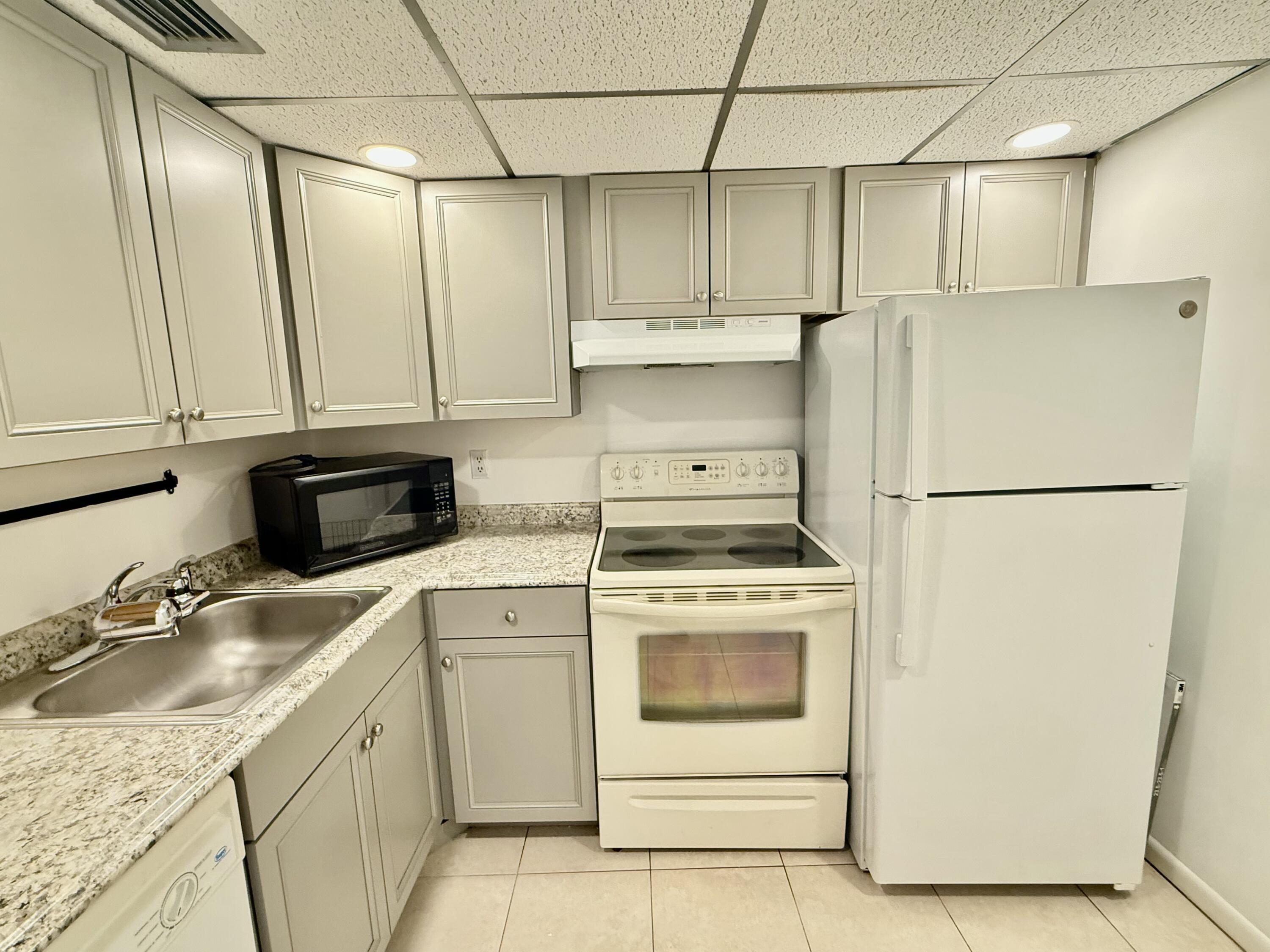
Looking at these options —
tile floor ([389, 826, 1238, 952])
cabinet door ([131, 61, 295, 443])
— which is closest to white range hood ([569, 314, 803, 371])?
cabinet door ([131, 61, 295, 443])

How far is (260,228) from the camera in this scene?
62.4 inches

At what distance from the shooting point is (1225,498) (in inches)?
59.9

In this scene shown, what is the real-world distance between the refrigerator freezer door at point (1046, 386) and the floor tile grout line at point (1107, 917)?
1.22 meters

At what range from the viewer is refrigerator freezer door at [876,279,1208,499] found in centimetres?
138

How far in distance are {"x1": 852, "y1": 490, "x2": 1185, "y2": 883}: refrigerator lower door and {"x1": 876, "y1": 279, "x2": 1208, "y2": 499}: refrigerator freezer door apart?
0.08 m

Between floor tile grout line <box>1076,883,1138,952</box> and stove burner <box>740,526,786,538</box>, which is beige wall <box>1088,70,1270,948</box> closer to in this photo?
floor tile grout line <box>1076,883,1138,952</box>

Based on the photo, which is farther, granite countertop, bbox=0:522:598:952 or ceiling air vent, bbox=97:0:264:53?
ceiling air vent, bbox=97:0:264:53

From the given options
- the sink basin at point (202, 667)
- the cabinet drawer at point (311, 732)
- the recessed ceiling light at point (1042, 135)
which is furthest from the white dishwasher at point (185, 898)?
the recessed ceiling light at point (1042, 135)

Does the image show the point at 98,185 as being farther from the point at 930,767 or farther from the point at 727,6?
the point at 930,767

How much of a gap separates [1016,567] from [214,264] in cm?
216

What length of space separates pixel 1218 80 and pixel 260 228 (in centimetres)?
254

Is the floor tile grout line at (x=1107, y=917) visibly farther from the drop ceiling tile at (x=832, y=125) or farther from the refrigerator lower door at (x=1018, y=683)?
the drop ceiling tile at (x=832, y=125)

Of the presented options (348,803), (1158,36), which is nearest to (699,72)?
(1158,36)

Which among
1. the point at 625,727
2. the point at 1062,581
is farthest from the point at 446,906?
the point at 1062,581
